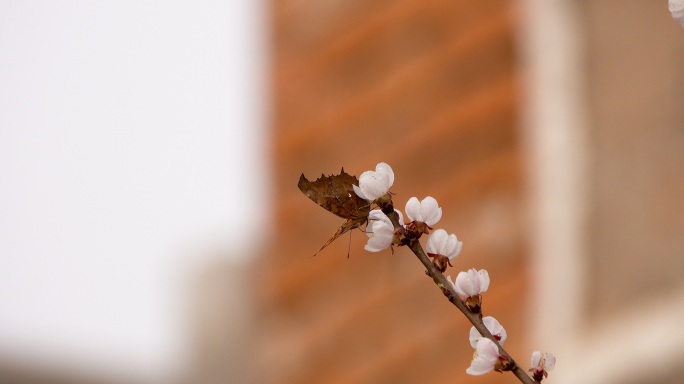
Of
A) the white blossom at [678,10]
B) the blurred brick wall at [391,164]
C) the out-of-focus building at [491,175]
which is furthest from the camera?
the blurred brick wall at [391,164]

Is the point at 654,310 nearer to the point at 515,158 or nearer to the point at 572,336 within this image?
the point at 572,336

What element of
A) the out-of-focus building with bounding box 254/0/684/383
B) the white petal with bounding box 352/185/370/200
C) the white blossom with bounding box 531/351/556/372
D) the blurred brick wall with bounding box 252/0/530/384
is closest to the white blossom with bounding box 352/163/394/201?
the white petal with bounding box 352/185/370/200

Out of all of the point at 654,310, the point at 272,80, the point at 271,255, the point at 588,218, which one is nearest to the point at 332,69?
the point at 272,80

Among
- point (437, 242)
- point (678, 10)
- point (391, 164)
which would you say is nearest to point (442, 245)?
point (437, 242)

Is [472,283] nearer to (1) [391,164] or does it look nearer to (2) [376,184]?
(2) [376,184]

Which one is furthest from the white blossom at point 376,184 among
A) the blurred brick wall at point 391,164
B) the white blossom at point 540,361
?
the blurred brick wall at point 391,164

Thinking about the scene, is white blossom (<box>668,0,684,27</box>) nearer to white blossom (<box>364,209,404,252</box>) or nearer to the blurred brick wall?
white blossom (<box>364,209,404,252</box>)

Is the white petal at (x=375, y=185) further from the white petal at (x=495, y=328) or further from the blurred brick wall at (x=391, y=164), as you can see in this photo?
the blurred brick wall at (x=391, y=164)

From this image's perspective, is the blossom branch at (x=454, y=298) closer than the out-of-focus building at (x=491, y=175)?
Yes
